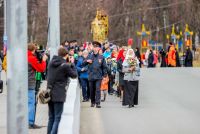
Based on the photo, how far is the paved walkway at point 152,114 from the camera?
1576 centimetres

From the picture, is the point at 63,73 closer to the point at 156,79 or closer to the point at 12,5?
the point at 12,5

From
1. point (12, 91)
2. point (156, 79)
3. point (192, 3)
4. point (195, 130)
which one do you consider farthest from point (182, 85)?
point (192, 3)

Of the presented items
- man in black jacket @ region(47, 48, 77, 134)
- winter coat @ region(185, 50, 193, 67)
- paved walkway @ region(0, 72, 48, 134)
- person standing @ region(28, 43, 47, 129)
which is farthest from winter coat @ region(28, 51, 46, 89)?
winter coat @ region(185, 50, 193, 67)

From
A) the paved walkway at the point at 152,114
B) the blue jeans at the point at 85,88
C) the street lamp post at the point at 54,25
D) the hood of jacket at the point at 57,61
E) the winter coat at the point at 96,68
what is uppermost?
the street lamp post at the point at 54,25

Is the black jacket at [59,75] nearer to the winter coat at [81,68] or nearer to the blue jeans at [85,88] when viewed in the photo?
the winter coat at [81,68]

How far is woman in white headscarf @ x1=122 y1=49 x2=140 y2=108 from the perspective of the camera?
20.8 m

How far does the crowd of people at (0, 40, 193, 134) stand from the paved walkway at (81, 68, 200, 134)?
1.72 feet

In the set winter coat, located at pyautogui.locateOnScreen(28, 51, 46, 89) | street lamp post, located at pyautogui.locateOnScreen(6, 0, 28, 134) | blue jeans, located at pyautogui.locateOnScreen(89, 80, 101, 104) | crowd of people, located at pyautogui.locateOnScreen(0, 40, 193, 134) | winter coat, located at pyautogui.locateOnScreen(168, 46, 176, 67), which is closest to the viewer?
street lamp post, located at pyautogui.locateOnScreen(6, 0, 28, 134)

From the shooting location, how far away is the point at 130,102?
21.0 metres

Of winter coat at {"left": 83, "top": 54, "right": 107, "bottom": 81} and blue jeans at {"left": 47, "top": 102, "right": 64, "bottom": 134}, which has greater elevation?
winter coat at {"left": 83, "top": 54, "right": 107, "bottom": 81}

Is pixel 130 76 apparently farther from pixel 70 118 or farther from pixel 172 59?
pixel 172 59

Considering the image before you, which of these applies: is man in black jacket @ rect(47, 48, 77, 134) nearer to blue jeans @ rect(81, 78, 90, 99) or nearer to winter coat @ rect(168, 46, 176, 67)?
blue jeans @ rect(81, 78, 90, 99)

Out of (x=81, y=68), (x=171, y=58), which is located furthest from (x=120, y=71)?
Result: (x=171, y=58)

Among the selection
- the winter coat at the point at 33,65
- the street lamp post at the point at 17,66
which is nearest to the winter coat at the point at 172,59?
the winter coat at the point at 33,65
